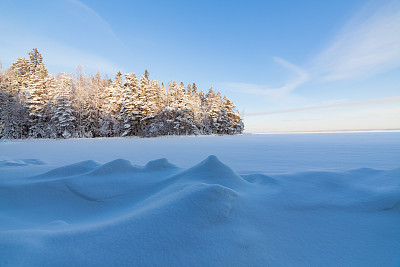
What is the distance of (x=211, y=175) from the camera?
1.69 m

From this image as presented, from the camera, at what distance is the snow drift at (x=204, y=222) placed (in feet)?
2.58

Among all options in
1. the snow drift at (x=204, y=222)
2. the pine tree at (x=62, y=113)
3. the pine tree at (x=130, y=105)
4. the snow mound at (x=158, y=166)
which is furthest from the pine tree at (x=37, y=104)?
the snow mound at (x=158, y=166)

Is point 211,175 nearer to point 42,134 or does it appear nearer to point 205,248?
point 205,248

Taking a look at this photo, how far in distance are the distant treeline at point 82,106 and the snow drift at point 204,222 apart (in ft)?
71.1

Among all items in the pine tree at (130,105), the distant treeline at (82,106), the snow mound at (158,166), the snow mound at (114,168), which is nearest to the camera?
the snow mound at (114,168)

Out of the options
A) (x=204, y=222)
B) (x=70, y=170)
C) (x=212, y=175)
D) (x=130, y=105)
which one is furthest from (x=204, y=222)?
(x=130, y=105)

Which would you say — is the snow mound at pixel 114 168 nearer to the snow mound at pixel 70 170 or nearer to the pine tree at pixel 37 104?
the snow mound at pixel 70 170

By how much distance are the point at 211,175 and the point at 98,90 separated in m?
26.6

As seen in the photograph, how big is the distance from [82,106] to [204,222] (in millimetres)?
26363

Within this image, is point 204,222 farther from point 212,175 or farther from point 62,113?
point 62,113

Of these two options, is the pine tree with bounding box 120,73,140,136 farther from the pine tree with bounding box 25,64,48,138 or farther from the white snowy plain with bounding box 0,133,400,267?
the white snowy plain with bounding box 0,133,400,267

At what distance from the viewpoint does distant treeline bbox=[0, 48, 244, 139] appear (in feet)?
65.6

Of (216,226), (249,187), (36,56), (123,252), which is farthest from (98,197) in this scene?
(36,56)

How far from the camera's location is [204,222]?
95 cm
